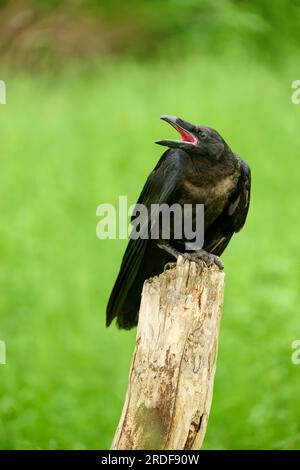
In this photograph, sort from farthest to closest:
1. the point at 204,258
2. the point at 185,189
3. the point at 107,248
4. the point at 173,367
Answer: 1. the point at 107,248
2. the point at 185,189
3. the point at 204,258
4. the point at 173,367

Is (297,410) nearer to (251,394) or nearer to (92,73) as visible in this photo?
(251,394)

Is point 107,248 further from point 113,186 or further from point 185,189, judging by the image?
point 185,189

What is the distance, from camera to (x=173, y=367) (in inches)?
189

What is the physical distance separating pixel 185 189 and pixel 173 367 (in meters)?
1.35

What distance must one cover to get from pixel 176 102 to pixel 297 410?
15.4ft

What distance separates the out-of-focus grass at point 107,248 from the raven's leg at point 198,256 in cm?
128

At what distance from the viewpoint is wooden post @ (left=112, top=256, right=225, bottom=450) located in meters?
4.77

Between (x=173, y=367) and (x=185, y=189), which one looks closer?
(x=173, y=367)

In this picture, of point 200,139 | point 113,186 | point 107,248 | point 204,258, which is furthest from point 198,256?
point 113,186

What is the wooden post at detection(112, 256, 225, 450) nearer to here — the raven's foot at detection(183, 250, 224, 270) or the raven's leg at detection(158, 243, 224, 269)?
the raven's leg at detection(158, 243, 224, 269)

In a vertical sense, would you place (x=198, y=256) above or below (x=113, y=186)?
below

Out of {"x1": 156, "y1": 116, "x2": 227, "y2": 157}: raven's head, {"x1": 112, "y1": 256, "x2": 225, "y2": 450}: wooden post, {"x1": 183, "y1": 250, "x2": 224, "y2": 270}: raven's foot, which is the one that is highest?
{"x1": 156, "y1": 116, "x2": 227, "y2": 157}: raven's head

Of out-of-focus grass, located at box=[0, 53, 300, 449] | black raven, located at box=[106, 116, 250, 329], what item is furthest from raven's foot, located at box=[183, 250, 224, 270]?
out-of-focus grass, located at box=[0, 53, 300, 449]

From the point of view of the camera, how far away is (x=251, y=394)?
7945mm
